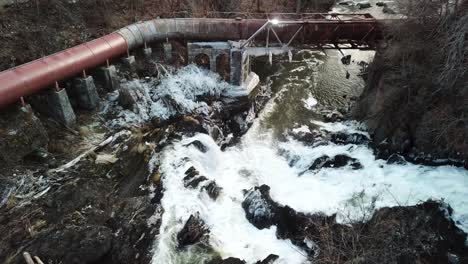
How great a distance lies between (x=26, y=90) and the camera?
501 inches

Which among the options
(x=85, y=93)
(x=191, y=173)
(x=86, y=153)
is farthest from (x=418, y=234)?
(x=85, y=93)

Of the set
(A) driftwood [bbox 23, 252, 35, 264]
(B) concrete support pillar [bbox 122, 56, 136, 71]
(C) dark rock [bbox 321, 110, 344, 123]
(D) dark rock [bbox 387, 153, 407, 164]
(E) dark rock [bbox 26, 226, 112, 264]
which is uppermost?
(B) concrete support pillar [bbox 122, 56, 136, 71]

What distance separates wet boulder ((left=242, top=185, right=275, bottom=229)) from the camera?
12.3 meters

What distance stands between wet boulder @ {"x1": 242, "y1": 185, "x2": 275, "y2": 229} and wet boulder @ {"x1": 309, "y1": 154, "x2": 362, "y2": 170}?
2.86 metres

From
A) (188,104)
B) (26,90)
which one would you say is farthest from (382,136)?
(26,90)

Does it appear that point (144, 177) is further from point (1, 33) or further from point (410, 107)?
point (410, 107)

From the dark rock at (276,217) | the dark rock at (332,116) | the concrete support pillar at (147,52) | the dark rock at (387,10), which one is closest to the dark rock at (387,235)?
the dark rock at (276,217)

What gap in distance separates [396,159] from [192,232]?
341 inches

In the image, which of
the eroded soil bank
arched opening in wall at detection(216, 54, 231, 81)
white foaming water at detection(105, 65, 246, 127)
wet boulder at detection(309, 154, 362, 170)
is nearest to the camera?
the eroded soil bank

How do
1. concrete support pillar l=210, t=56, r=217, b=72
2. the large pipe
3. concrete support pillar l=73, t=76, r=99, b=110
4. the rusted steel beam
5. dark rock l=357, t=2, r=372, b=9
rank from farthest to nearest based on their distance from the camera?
1. dark rock l=357, t=2, r=372, b=9
2. concrete support pillar l=210, t=56, r=217, b=72
3. concrete support pillar l=73, t=76, r=99, b=110
4. the large pipe
5. the rusted steel beam

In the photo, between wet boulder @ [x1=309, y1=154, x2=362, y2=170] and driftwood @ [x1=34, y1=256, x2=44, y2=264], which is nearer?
driftwood @ [x1=34, y1=256, x2=44, y2=264]

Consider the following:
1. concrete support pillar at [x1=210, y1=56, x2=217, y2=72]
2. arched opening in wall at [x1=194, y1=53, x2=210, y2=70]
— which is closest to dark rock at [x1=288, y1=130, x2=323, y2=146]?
concrete support pillar at [x1=210, y1=56, x2=217, y2=72]

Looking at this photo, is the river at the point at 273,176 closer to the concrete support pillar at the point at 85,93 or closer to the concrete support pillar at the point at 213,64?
the concrete support pillar at the point at 213,64

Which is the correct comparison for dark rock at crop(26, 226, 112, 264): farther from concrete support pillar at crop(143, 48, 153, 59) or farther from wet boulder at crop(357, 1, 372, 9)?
wet boulder at crop(357, 1, 372, 9)
